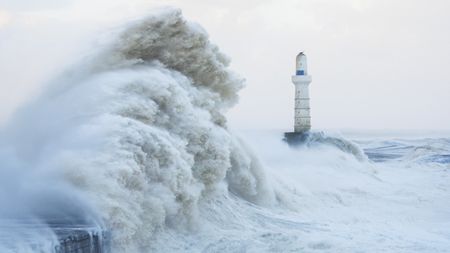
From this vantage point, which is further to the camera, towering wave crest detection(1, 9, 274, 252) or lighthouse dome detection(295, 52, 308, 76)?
lighthouse dome detection(295, 52, 308, 76)

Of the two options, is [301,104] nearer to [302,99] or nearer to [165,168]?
[302,99]

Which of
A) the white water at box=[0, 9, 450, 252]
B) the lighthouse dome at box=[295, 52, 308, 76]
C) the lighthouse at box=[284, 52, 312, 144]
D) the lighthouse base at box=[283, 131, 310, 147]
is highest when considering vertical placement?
the lighthouse dome at box=[295, 52, 308, 76]

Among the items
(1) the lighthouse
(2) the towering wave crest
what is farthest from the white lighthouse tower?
(2) the towering wave crest

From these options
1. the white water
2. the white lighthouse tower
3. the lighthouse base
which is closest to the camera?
the white water

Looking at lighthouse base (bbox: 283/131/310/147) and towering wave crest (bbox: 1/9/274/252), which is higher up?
lighthouse base (bbox: 283/131/310/147)

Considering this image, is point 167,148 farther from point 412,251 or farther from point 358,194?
point 358,194

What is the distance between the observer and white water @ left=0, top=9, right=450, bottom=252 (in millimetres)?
9398

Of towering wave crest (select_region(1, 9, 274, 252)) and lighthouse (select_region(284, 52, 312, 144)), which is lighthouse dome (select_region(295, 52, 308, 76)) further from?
towering wave crest (select_region(1, 9, 274, 252))

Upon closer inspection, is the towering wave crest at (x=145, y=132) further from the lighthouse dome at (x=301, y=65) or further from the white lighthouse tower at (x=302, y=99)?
the lighthouse dome at (x=301, y=65)

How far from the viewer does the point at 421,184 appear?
21.3 m

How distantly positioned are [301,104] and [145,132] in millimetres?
18280

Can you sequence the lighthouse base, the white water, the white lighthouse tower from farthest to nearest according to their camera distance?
the lighthouse base
the white lighthouse tower
the white water

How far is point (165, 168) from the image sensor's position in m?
10.4

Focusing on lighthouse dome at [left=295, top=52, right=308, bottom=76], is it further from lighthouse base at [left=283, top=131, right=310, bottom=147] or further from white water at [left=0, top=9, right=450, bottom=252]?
white water at [left=0, top=9, right=450, bottom=252]
